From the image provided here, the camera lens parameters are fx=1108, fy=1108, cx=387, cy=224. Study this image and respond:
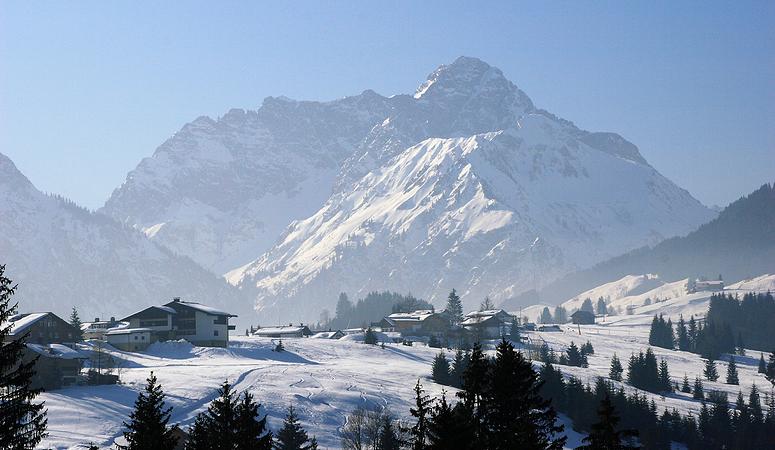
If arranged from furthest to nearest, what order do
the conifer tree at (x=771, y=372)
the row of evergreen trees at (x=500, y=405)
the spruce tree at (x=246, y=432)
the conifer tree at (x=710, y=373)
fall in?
1. the conifer tree at (x=771, y=372)
2. the conifer tree at (x=710, y=373)
3. the spruce tree at (x=246, y=432)
4. the row of evergreen trees at (x=500, y=405)

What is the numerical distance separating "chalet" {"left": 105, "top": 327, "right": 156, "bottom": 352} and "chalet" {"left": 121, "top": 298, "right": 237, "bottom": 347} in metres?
6.40

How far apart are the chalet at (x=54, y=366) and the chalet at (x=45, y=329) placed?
20.7 meters

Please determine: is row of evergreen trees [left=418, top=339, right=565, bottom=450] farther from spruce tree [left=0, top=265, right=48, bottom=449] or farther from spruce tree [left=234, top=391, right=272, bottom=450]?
spruce tree [left=0, top=265, right=48, bottom=449]

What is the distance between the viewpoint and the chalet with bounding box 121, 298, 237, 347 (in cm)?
15638

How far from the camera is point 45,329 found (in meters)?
137

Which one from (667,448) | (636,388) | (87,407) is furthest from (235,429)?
(636,388)

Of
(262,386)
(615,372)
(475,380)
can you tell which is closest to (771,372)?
(615,372)

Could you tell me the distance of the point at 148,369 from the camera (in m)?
121

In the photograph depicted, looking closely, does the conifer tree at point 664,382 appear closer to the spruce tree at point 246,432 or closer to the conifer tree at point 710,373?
the conifer tree at point 710,373

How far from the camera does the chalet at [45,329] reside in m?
133

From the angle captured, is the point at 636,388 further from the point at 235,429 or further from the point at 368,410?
the point at 235,429

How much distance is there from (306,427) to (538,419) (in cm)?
5898

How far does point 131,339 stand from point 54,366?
40071 millimetres

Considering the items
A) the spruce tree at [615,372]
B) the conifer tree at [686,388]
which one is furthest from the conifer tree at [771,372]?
the spruce tree at [615,372]
